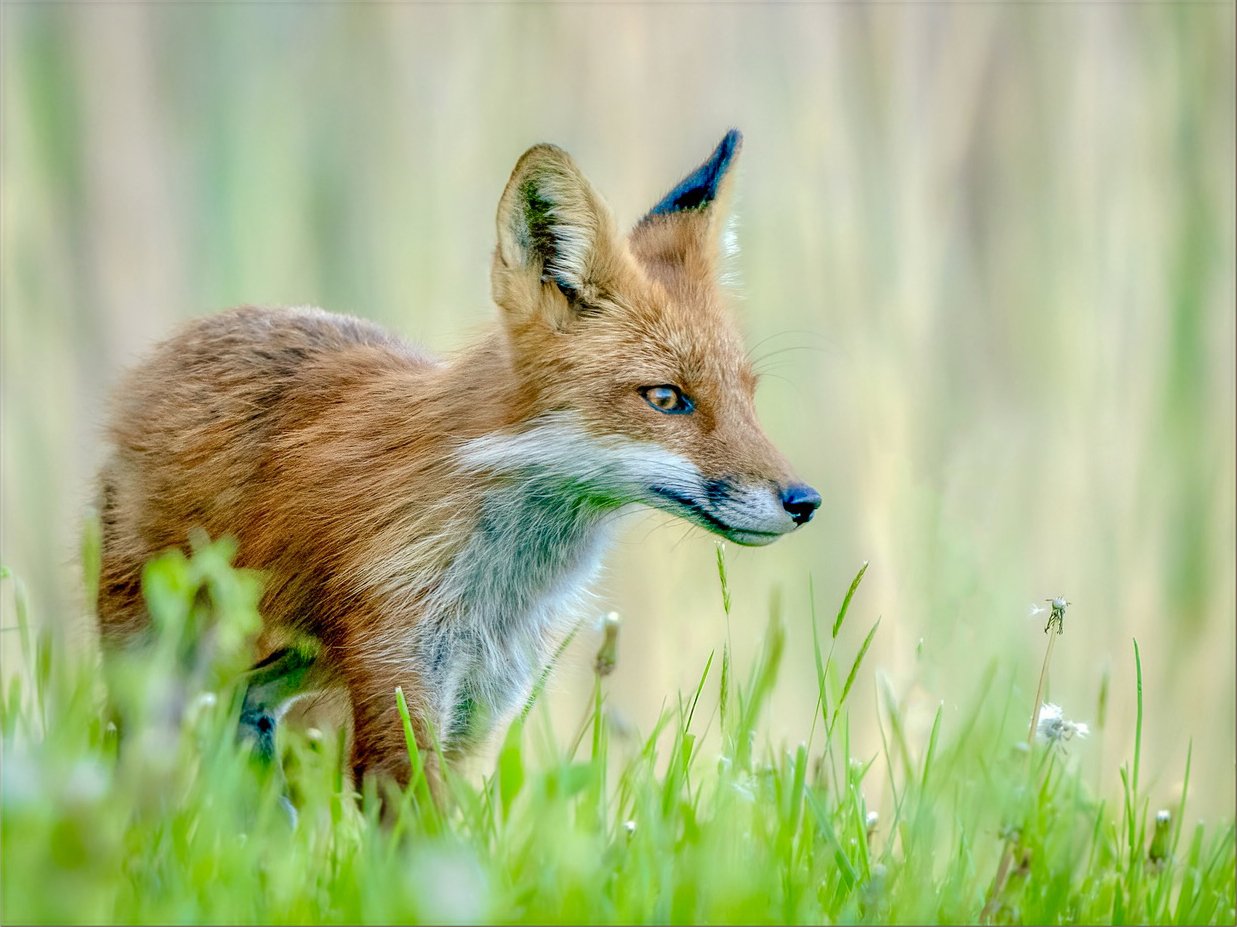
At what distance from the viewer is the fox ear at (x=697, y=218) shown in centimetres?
432

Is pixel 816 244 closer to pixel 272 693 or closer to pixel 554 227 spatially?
pixel 554 227

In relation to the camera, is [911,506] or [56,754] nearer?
[56,754]

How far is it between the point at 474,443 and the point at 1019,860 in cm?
189

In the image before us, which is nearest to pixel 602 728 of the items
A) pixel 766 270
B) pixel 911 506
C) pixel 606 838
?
pixel 606 838

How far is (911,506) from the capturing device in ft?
20.3

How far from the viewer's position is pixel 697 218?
436 cm

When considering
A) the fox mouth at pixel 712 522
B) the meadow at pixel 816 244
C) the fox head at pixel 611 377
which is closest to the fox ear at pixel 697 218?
the fox head at pixel 611 377

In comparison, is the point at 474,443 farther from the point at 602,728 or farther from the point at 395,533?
the point at 602,728

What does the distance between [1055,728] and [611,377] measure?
4.93 feet

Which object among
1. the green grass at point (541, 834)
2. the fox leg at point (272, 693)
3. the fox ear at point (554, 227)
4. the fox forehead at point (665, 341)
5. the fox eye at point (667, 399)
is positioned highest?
the fox ear at point (554, 227)

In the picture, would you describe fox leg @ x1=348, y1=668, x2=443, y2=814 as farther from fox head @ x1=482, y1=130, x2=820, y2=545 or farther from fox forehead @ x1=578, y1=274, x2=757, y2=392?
fox forehead @ x1=578, y1=274, x2=757, y2=392

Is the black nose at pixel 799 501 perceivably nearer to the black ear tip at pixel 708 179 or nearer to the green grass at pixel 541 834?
the green grass at pixel 541 834

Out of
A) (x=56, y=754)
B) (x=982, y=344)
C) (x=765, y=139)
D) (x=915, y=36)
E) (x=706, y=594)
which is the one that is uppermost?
(x=915, y=36)

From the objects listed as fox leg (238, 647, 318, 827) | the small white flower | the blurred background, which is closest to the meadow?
the blurred background
